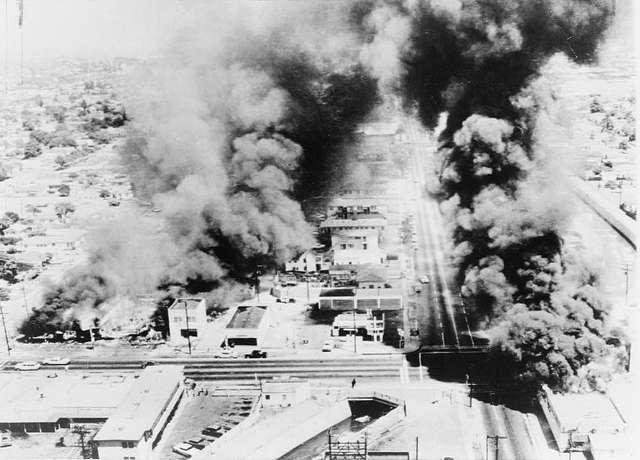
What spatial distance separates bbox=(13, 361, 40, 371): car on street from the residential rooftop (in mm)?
6765

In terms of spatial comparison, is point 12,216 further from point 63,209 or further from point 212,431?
point 212,431

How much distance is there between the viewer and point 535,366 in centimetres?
3003

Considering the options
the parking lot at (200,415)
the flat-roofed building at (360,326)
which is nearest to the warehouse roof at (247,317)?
the flat-roofed building at (360,326)

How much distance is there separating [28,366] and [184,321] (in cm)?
801

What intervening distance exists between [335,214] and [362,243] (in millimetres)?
5504

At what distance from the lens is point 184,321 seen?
1533 inches

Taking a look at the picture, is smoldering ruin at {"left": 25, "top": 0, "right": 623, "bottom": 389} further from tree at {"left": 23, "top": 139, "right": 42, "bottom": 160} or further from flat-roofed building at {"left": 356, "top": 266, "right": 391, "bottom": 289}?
tree at {"left": 23, "top": 139, "right": 42, "bottom": 160}

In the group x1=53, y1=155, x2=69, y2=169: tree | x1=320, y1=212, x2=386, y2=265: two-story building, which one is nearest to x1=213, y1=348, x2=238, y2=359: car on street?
x1=320, y1=212, x2=386, y2=265: two-story building

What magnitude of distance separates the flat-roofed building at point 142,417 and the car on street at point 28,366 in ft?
22.6

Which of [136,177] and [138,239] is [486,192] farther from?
[136,177]

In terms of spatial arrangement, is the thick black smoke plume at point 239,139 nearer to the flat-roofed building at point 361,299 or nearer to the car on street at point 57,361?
the car on street at point 57,361

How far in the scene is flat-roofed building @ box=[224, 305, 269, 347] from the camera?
37750mm

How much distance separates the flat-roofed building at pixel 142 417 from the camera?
90.0ft

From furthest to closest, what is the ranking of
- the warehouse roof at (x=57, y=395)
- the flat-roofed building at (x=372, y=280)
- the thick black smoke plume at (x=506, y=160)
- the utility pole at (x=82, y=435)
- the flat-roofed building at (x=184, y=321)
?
the flat-roofed building at (x=372, y=280)
the flat-roofed building at (x=184, y=321)
the thick black smoke plume at (x=506, y=160)
the warehouse roof at (x=57, y=395)
the utility pole at (x=82, y=435)
